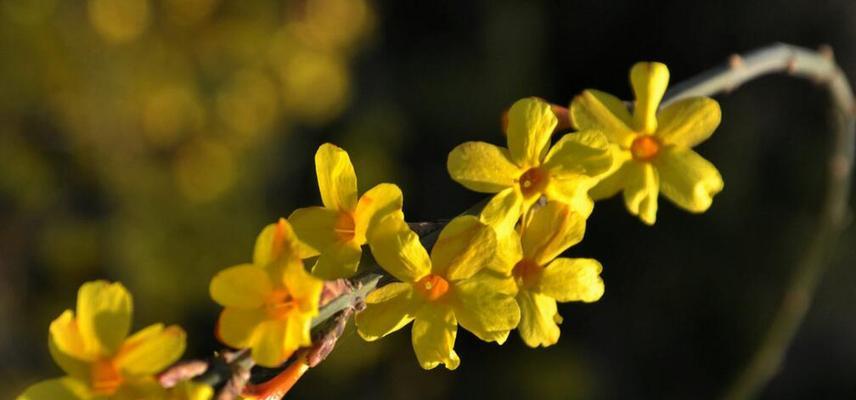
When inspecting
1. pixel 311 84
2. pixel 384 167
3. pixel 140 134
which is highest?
pixel 311 84

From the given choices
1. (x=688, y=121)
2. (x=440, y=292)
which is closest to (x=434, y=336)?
(x=440, y=292)

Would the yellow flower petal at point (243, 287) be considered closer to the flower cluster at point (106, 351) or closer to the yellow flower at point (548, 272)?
the flower cluster at point (106, 351)

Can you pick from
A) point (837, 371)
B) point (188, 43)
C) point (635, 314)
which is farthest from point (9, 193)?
point (837, 371)

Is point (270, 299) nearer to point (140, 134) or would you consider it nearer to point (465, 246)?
point (465, 246)

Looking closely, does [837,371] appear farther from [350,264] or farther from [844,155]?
[350,264]

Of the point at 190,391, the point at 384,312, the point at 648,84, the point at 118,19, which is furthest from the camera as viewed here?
the point at 118,19

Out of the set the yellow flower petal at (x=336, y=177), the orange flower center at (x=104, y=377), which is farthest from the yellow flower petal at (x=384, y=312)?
the orange flower center at (x=104, y=377)
